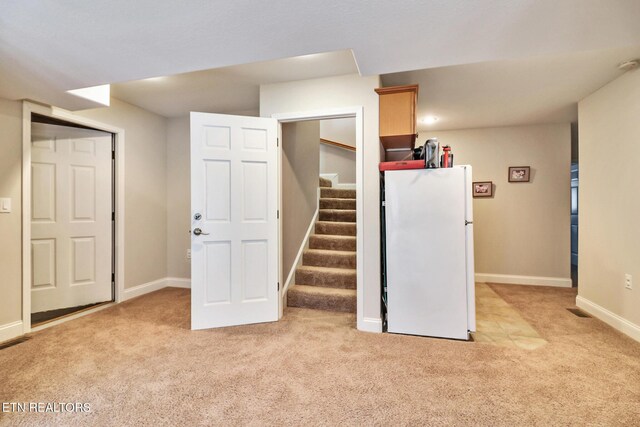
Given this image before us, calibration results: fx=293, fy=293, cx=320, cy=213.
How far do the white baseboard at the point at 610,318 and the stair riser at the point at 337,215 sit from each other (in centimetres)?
273

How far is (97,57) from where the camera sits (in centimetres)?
181

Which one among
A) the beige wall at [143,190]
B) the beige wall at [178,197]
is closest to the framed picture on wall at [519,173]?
the beige wall at [178,197]

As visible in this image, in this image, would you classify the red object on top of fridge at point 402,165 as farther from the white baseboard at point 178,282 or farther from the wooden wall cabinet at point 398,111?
the white baseboard at point 178,282

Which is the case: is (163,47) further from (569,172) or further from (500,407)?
(569,172)

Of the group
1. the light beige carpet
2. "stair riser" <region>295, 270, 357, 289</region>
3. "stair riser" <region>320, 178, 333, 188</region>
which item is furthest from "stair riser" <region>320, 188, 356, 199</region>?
the light beige carpet

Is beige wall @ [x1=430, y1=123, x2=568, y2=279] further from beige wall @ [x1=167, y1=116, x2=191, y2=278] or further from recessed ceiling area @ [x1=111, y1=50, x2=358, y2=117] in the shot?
beige wall @ [x1=167, y1=116, x2=191, y2=278]

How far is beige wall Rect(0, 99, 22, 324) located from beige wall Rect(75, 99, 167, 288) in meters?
0.77

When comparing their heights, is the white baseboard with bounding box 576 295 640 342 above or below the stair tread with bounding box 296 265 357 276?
below

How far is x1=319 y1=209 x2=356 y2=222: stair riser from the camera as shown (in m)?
4.18

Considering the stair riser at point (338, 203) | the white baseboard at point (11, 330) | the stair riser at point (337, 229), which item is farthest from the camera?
the stair riser at point (338, 203)

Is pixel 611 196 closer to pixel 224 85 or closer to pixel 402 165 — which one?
pixel 402 165

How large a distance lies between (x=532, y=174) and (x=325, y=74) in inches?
138

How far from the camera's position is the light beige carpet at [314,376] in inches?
60.3

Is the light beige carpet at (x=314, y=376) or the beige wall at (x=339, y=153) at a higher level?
the beige wall at (x=339, y=153)
